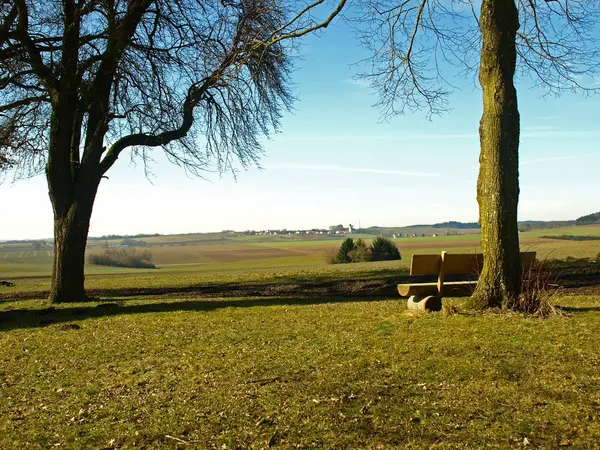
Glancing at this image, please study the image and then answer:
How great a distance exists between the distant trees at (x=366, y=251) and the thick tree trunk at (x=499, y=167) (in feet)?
92.5

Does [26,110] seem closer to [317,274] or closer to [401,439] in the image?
[317,274]

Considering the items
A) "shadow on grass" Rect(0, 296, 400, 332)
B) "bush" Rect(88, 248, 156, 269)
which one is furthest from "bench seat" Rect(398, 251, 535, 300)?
"bush" Rect(88, 248, 156, 269)

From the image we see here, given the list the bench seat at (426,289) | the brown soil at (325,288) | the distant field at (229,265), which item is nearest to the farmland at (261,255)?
the distant field at (229,265)

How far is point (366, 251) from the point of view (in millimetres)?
37469

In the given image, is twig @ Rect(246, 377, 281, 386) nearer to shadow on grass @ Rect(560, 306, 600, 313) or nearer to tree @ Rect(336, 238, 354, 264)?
shadow on grass @ Rect(560, 306, 600, 313)

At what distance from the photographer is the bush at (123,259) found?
5359 centimetres

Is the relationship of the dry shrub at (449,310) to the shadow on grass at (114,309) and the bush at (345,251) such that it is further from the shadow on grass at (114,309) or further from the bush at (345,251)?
the bush at (345,251)

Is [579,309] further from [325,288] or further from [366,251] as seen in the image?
[366,251]

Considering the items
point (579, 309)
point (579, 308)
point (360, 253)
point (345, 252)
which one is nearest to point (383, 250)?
point (360, 253)

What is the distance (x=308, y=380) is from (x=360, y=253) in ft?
104

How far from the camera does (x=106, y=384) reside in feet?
19.7

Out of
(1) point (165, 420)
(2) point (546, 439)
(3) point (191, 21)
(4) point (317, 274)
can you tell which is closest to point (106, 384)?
(1) point (165, 420)

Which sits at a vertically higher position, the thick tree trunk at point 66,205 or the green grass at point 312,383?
the thick tree trunk at point 66,205

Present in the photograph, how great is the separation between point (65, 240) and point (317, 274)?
8970 millimetres
